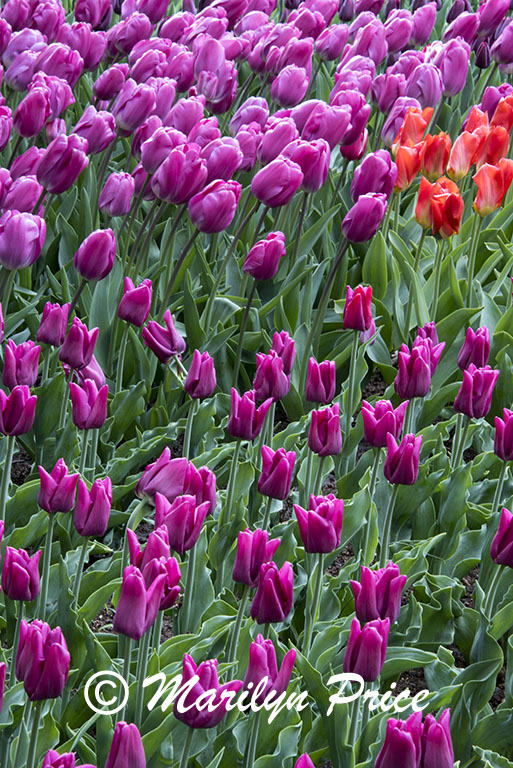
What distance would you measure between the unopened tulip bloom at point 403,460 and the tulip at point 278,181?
3.01 ft

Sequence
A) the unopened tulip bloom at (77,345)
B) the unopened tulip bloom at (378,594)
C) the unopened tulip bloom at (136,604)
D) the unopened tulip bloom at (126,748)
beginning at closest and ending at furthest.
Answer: the unopened tulip bloom at (126,748) < the unopened tulip bloom at (136,604) < the unopened tulip bloom at (378,594) < the unopened tulip bloom at (77,345)

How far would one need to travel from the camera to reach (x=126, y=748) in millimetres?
1118

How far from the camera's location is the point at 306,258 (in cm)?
294

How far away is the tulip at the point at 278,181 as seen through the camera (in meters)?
2.39

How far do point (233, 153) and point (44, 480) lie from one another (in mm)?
1228

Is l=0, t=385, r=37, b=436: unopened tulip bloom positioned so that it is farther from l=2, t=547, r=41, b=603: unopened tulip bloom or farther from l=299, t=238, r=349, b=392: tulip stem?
l=299, t=238, r=349, b=392: tulip stem

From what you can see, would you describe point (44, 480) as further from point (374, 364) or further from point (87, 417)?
point (374, 364)

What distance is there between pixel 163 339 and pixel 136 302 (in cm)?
10

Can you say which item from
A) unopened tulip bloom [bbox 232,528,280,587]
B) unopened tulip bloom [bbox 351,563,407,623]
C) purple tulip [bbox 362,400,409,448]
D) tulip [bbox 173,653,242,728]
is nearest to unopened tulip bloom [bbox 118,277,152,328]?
purple tulip [bbox 362,400,409,448]

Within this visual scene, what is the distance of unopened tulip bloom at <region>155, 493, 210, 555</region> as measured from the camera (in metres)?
1.39

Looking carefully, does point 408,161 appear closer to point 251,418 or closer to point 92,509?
point 251,418

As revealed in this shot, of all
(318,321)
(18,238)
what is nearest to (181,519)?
(18,238)

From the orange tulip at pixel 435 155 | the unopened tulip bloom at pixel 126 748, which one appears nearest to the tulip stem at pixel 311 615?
the unopened tulip bloom at pixel 126 748

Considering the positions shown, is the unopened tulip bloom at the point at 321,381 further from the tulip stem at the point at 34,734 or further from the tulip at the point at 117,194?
the tulip at the point at 117,194
